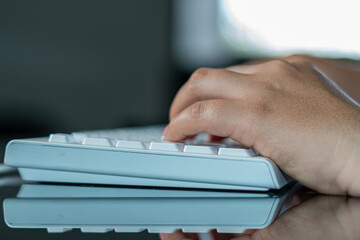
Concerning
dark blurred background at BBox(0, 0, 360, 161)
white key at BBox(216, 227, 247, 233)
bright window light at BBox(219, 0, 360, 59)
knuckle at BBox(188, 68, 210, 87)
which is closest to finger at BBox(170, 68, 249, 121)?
knuckle at BBox(188, 68, 210, 87)

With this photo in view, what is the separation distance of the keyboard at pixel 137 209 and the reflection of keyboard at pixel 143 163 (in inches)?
0.4

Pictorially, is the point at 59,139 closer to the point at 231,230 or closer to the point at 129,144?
the point at 129,144

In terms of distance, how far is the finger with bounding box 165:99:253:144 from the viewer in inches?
18.5

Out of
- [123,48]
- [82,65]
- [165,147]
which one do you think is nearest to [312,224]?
[165,147]

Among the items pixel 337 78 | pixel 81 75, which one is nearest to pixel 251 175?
pixel 337 78

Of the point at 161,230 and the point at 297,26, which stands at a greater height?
the point at 161,230

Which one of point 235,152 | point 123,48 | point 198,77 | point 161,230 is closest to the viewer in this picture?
point 161,230

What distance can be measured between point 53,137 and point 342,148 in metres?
0.29

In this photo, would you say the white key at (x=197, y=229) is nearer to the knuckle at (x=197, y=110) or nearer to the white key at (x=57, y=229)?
the white key at (x=57, y=229)

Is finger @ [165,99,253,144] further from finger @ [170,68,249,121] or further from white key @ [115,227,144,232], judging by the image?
white key @ [115,227,144,232]

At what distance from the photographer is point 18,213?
37 cm

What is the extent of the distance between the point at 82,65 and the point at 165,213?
1946mm

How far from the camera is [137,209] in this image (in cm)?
38

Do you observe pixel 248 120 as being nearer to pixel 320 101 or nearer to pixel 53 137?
pixel 320 101
